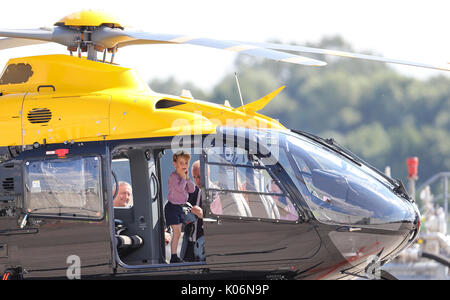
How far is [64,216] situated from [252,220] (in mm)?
1767

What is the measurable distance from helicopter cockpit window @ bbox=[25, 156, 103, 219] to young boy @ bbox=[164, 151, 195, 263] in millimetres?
836

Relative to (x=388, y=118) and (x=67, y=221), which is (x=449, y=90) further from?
(x=67, y=221)

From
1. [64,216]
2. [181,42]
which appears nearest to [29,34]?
[181,42]

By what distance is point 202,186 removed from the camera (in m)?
8.22

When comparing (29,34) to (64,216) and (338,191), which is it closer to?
(64,216)

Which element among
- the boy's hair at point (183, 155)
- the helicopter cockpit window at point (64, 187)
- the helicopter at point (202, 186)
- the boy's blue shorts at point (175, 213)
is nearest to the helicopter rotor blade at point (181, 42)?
the helicopter at point (202, 186)

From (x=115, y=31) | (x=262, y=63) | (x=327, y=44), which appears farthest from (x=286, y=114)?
(x=115, y=31)

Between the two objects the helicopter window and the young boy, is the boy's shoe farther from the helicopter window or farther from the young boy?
the helicopter window

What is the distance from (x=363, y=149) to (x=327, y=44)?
1040 centimetres

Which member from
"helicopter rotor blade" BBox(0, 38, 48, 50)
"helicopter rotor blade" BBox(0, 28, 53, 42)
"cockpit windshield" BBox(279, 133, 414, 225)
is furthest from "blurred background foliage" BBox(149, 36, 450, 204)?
"cockpit windshield" BBox(279, 133, 414, 225)

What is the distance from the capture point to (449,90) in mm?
48562

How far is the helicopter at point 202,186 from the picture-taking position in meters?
8.09

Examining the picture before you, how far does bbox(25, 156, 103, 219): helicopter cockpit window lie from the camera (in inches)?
328
